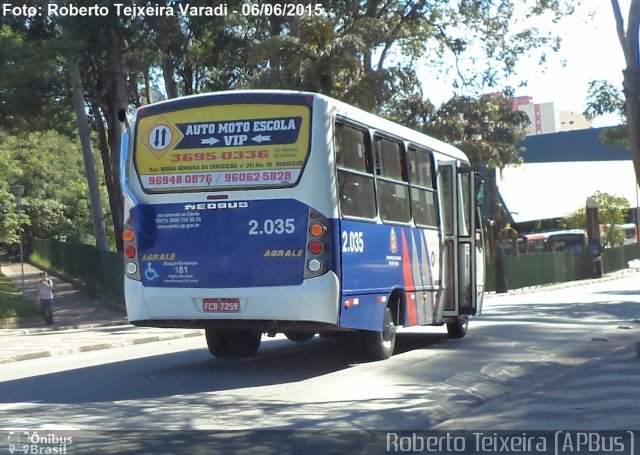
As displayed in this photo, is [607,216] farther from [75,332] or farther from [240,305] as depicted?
[240,305]

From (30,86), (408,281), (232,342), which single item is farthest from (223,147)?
(30,86)

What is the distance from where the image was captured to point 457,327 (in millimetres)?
17453

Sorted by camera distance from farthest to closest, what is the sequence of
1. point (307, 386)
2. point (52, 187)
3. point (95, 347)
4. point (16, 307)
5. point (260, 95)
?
point (52, 187) < point (16, 307) < point (95, 347) < point (260, 95) < point (307, 386)

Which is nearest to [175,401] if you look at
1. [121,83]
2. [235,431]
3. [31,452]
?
[235,431]

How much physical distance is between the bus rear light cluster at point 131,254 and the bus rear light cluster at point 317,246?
223 cm

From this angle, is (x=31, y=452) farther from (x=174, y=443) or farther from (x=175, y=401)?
(x=175, y=401)

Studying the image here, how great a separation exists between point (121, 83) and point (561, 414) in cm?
2497

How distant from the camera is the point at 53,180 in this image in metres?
60.9

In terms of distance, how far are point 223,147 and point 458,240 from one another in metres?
5.73

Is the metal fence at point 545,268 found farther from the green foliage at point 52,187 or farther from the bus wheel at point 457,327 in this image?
the bus wheel at point 457,327

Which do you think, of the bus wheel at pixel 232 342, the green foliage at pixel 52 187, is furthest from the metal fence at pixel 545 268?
the bus wheel at pixel 232 342

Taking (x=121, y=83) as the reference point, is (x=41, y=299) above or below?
below

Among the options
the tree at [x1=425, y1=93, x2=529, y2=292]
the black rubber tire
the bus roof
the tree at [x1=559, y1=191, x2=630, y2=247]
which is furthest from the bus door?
the tree at [x1=559, y1=191, x2=630, y2=247]

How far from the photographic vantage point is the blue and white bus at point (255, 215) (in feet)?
38.9
